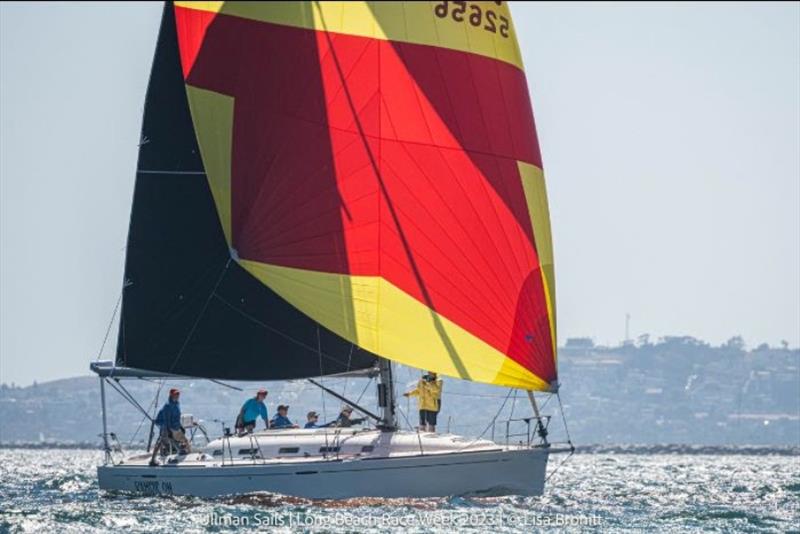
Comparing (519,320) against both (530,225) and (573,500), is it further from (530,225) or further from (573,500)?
(573,500)

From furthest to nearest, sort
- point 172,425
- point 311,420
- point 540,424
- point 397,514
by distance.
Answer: point 311,420
point 172,425
point 540,424
point 397,514

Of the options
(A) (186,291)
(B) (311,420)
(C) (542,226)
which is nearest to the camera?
(C) (542,226)

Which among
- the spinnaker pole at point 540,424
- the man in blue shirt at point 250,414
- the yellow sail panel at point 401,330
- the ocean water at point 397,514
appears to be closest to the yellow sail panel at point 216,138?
the yellow sail panel at point 401,330

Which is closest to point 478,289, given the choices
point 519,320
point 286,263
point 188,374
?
point 519,320

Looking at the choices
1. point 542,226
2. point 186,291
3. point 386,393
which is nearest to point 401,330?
point 386,393

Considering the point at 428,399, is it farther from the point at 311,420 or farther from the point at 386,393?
the point at 311,420

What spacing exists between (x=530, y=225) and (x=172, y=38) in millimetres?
7514

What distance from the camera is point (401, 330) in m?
31.3

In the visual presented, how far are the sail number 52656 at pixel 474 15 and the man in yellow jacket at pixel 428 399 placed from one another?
6.24 meters

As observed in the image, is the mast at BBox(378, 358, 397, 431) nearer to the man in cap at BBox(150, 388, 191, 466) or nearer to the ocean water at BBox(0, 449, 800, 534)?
the ocean water at BBox(0, 449, 800, 534)

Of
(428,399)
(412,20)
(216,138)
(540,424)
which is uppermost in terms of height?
(412,20)

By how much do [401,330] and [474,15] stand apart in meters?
5.53

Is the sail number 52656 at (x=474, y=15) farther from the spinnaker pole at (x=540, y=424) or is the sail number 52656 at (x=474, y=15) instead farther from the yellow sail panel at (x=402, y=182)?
the spinnaker pole at (x=540, y=424)

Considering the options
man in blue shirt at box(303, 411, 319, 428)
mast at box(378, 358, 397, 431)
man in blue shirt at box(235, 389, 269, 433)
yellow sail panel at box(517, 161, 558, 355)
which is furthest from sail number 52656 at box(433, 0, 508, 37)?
man in blue shirt at box(303, 411, 319, 428)
